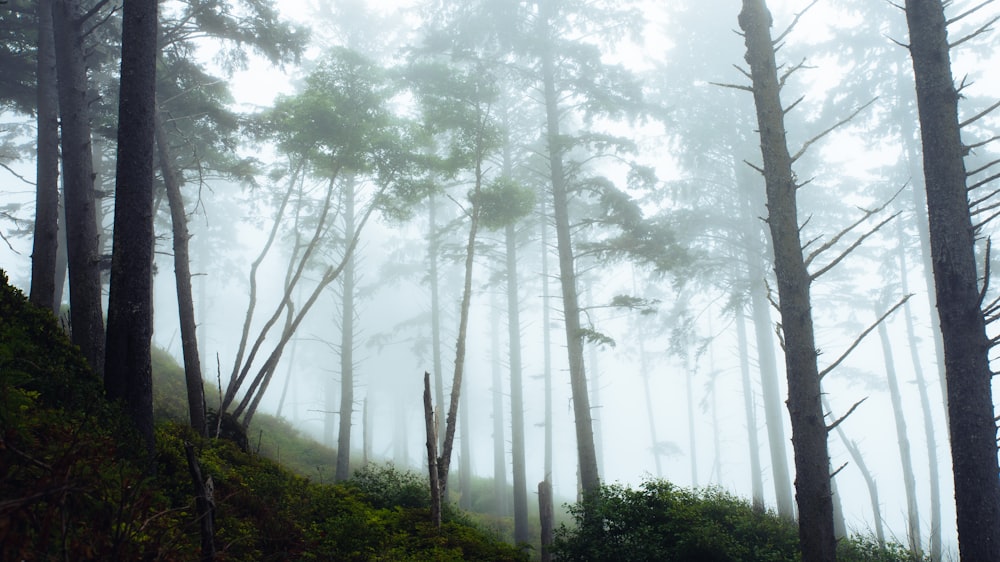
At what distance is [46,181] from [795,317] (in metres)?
12.5

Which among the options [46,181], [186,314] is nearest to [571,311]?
[186,314]

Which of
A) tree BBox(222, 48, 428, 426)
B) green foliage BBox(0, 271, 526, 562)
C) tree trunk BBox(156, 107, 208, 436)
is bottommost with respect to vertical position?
green foliage BBox(0, 271, 526, 562)

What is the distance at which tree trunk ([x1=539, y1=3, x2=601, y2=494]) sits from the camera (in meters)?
12.6

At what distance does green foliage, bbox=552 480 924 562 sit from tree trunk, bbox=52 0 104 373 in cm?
789

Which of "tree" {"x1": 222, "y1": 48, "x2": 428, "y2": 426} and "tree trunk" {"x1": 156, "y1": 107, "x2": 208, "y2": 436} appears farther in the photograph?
"tree" {"x1": 222, "y1": 48, "x2": 428, "y2": 426}

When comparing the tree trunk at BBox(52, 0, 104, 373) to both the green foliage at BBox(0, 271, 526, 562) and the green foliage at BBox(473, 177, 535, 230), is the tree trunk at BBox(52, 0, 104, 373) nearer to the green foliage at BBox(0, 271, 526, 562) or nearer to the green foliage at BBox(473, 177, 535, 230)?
the green foliage at BBox(0, 271, 526, 562)

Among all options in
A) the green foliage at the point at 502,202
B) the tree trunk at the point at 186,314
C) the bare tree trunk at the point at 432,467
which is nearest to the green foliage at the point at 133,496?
the bare tree trunk at the point at 432,467

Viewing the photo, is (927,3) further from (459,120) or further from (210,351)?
(210,351)

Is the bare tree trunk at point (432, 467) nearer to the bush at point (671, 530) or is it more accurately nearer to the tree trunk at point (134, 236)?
the bush at point (671, 530)

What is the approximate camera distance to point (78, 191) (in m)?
8.65

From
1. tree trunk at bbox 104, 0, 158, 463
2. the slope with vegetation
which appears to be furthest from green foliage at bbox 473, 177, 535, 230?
tree trunk at bbox 104, 0, 158, 463

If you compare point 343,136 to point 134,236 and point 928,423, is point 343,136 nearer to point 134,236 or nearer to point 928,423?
point 134,236

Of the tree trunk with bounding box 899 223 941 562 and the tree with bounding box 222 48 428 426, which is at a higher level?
the tree with bounding box 222 48 428 426

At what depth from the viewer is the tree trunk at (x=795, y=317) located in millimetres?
5547
